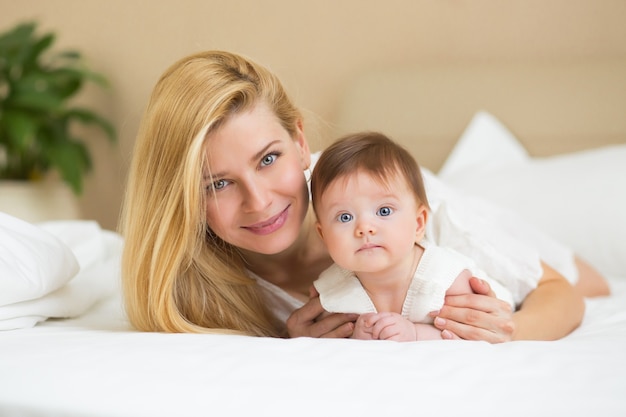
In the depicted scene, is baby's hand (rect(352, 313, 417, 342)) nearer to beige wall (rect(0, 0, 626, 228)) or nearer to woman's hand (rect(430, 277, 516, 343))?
woman's hand (rect(430, 277, 516, 343))

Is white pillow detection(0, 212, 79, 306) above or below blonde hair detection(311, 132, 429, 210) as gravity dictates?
below

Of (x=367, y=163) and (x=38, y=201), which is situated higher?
(x=367, y=163)

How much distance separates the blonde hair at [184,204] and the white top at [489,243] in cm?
15

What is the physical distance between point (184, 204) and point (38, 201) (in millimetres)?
2374

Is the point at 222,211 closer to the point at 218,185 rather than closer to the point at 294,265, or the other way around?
the point at 218,185

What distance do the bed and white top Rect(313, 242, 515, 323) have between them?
0.18 meters

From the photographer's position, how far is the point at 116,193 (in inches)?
145

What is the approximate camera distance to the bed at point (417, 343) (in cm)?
103

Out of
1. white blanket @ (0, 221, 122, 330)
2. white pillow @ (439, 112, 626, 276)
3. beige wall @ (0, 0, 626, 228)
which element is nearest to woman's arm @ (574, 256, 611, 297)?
white pillow @ (439, 112, 626, 276)

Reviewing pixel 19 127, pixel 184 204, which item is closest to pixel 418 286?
pixel 184 204

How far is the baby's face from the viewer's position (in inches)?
52.6

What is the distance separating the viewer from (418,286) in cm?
142

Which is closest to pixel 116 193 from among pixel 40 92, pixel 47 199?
pixel 47 199

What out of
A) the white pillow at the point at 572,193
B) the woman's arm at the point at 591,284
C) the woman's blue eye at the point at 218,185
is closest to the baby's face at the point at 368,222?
the woman's blue eye at the point at 218,185
